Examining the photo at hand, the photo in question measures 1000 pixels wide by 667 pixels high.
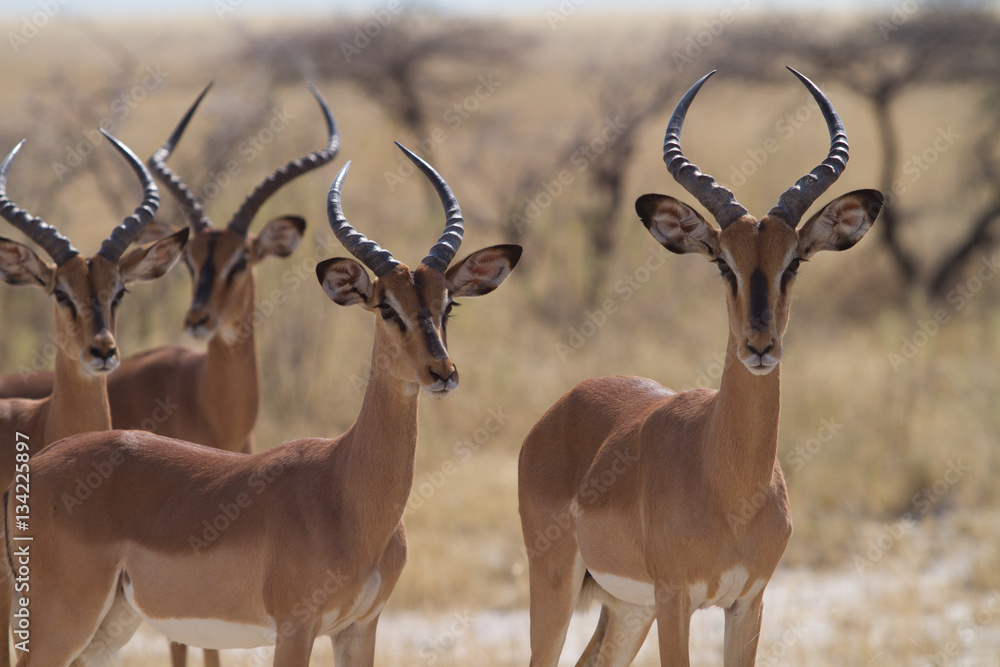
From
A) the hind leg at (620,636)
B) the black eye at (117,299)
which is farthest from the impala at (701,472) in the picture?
the black eye at (117,299)

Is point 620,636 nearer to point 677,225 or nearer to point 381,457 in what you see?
point 381,457

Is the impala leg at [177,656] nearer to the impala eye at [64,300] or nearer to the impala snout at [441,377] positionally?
the impala eye at [64,300]

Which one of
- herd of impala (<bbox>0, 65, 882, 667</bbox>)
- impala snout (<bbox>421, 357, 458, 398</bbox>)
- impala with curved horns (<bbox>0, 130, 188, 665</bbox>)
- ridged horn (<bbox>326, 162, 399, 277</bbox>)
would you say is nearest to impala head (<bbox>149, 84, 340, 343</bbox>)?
impala with curved horns (<bbox>0, 130, 188, 665</bbox>)

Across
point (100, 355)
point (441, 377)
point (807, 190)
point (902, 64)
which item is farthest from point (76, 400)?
point (902, 64)

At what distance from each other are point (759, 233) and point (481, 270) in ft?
3.77

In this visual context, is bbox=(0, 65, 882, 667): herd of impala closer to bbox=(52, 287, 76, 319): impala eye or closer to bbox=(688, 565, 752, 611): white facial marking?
bbox=(688, 565, 752, 611): white facial marking

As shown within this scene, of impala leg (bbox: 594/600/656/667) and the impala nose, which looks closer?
the impala nose

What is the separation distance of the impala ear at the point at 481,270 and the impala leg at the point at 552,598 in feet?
3.91

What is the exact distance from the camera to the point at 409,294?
13.9 ft

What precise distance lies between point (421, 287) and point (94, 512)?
161 cm

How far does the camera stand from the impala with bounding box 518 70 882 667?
13.7 feet

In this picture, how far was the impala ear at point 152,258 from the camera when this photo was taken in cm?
572

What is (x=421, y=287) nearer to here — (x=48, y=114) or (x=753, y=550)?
(x=753, y=550)

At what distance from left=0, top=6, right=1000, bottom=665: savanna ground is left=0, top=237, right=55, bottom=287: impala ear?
2857 mm
